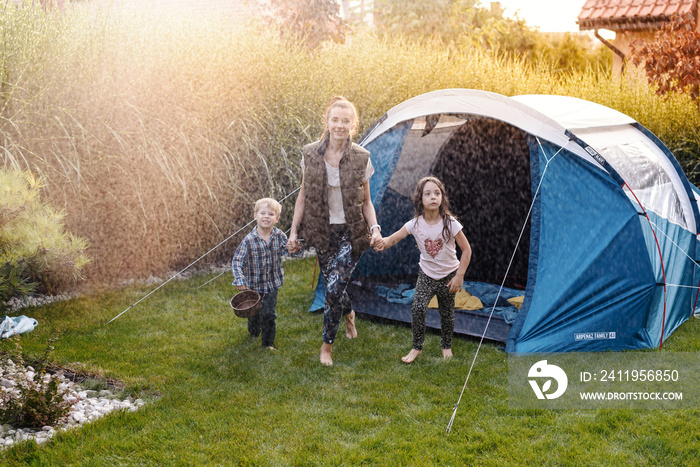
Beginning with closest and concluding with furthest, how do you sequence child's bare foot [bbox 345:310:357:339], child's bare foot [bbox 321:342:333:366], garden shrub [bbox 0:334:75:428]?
garden shrub [bbox 0:334:75:428] → child's bare foot [bbox 321:342:333:366] → child's bare foot [bbox 345:310:357:339]

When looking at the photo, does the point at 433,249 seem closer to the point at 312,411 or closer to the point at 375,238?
the point at 375,238

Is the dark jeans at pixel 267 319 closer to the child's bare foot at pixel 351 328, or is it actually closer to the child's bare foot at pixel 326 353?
the child's bare foot at pixel 326 353

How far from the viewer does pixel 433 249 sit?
12.3 feet

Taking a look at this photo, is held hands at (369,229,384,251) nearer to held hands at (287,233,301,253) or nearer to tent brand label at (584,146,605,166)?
held hands at (287,233,301,253)

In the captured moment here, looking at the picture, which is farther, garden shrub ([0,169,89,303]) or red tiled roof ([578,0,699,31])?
red tiled roof ([578,0,699,31])

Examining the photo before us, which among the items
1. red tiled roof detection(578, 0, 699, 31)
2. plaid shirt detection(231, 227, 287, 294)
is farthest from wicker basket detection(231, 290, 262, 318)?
red tiled roof detection(578, 0, 699, 31)

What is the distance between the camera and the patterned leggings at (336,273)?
3590 mm

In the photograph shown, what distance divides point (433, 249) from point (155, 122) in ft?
9.25

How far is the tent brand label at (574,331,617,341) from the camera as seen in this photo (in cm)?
382

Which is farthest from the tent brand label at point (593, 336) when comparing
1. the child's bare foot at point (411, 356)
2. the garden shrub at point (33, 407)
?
the garden shrub at point (33, 407)

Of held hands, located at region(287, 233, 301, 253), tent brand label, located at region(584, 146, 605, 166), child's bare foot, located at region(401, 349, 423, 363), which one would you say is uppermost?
tent brand label, located at region(584, 146, 605, 166)

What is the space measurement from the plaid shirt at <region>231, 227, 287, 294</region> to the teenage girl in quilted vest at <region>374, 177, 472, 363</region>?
0.72 m

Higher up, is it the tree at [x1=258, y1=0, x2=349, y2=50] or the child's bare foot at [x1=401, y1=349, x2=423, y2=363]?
the tree at [x1=258, y1=0, x2=349, y2=50]

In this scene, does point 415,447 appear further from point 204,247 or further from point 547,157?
point 204,247
